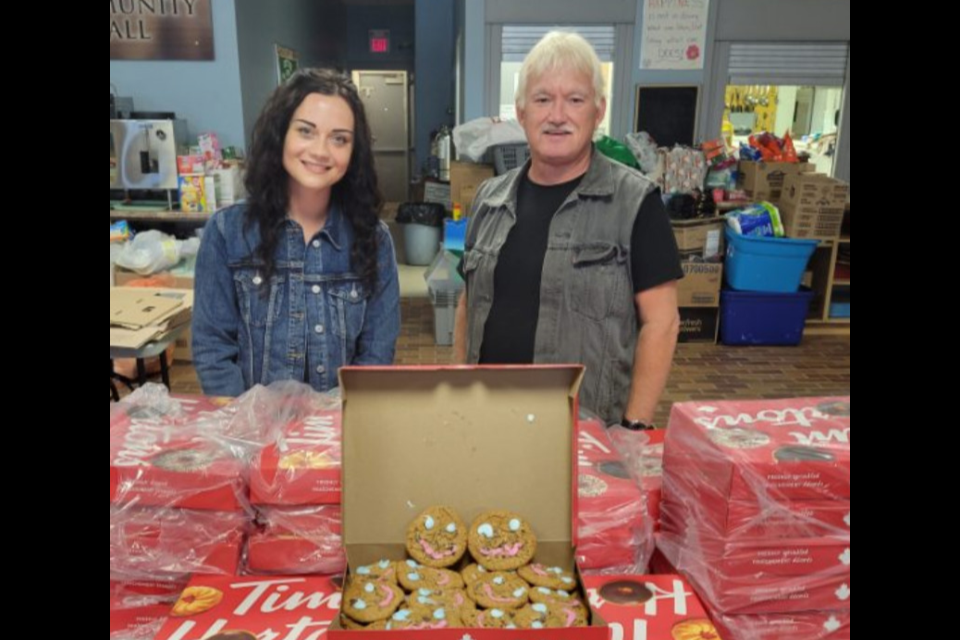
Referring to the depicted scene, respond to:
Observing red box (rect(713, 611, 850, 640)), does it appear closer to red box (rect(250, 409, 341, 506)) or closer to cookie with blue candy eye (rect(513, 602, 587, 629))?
cookie with blue candy eye (rect(513, 602, 587, 629))

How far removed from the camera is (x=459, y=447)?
39.8 inches

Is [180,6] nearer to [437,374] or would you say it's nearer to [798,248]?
[798,248]

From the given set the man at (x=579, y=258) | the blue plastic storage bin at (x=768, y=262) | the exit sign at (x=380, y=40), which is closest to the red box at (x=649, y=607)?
the man at (x=579, y=258)

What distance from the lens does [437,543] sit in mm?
962

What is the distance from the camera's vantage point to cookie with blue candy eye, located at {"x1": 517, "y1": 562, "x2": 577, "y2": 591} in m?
0.92

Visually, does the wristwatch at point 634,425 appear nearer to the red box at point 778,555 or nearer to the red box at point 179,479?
the red box at point 778,555

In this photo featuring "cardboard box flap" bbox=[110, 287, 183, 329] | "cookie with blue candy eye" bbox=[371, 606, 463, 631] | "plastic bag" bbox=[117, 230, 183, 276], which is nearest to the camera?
"cookie with blue candy eye" bbox=[371, 606, 463, 631]

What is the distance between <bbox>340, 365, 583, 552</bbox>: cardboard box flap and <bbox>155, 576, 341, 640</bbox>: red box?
84 mm

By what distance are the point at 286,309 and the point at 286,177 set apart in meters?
0.31

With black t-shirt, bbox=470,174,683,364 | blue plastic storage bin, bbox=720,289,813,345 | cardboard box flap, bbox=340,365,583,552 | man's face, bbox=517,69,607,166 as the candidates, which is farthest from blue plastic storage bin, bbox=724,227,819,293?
cardboard box flap, bbox=340,365,583,552

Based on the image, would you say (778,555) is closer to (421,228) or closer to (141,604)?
(141,604)

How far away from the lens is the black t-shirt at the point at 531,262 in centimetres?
163

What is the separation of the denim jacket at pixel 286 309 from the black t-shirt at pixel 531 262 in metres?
0.27
